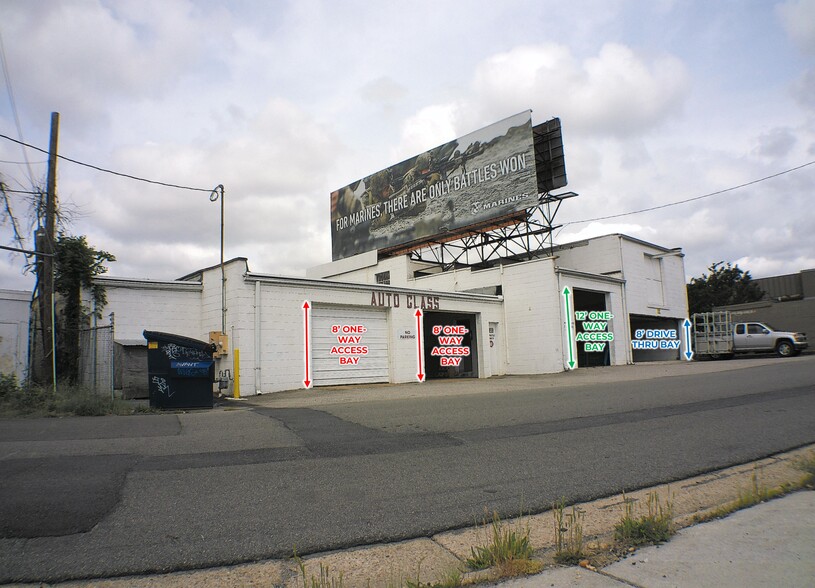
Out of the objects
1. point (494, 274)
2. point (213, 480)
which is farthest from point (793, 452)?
point (494, 274)

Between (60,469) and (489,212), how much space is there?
25728 millimetres

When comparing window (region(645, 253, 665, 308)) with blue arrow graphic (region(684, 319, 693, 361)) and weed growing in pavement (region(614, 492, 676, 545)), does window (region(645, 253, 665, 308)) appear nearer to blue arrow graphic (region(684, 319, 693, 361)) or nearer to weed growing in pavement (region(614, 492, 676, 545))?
blue arrow graphic (region(684, 319, 693, 361))

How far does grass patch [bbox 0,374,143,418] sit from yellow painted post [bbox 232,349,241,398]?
374 centimetres

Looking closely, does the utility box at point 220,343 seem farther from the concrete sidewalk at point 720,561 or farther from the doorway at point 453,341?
the concrete sidewalk at point 720,561

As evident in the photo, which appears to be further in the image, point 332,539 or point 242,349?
point 242,349

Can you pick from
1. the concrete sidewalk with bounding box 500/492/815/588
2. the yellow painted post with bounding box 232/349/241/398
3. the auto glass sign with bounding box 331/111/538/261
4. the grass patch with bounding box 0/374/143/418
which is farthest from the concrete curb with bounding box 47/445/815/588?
the auto glass sign with bounding box 331/111/538/261

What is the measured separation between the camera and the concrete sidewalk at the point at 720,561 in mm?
3215

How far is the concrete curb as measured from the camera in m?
3.39

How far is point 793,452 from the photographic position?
670 centimetres

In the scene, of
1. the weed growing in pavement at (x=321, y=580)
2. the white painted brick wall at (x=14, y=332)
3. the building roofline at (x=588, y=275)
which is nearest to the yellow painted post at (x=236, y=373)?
the white painted brick wall at (x=14, y=332)


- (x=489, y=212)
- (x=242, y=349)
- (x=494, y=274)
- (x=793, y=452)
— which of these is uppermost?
(x=489, y=212)

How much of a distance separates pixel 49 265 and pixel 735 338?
32.4 meters

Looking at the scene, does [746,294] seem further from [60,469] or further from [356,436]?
[60,469]

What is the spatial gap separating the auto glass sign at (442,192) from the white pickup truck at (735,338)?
13.2 m
